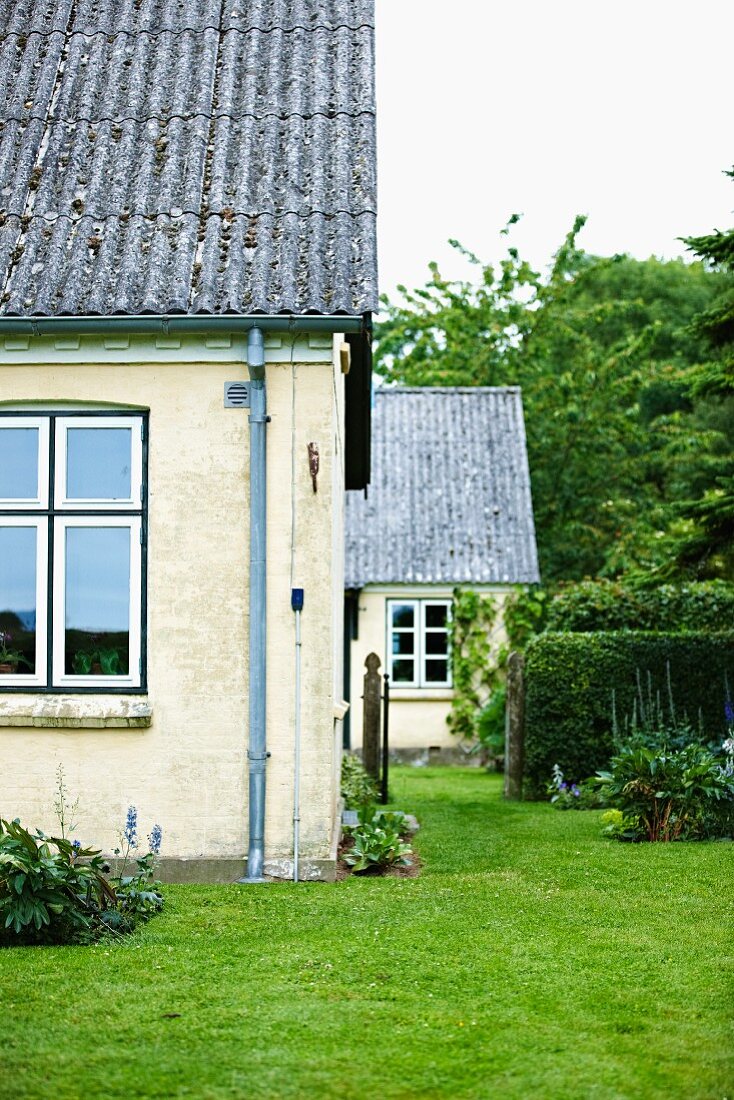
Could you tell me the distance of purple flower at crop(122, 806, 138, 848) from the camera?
7.89 metres

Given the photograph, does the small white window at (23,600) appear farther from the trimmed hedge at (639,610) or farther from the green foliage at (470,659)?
the green foliage at (470,659)

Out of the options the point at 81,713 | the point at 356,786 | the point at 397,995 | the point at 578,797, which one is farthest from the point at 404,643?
the point at 397,995

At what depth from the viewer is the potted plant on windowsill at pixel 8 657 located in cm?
874

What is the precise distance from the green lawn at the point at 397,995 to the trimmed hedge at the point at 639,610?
8.35m

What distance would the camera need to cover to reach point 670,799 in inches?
409

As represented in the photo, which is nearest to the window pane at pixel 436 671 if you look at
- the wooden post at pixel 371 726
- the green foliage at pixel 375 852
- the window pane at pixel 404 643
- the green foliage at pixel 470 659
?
the green foliage at pixel 470 659

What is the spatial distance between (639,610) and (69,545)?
1021 cm

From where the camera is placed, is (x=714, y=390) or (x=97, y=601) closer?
(x=97, y=601)

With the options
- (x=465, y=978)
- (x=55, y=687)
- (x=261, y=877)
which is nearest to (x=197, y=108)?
(x=55, y=687)

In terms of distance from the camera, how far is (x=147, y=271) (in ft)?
A: 29.1

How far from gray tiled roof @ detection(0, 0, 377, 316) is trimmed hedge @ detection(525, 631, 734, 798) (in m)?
6.95

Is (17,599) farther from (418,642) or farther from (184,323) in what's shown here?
(418,642)

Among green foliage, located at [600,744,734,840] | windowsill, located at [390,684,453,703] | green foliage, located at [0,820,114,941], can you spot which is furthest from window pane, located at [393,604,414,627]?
green foliage, located at [0,820,114,941]

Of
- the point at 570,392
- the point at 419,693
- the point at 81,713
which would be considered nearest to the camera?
the point at 81,713
